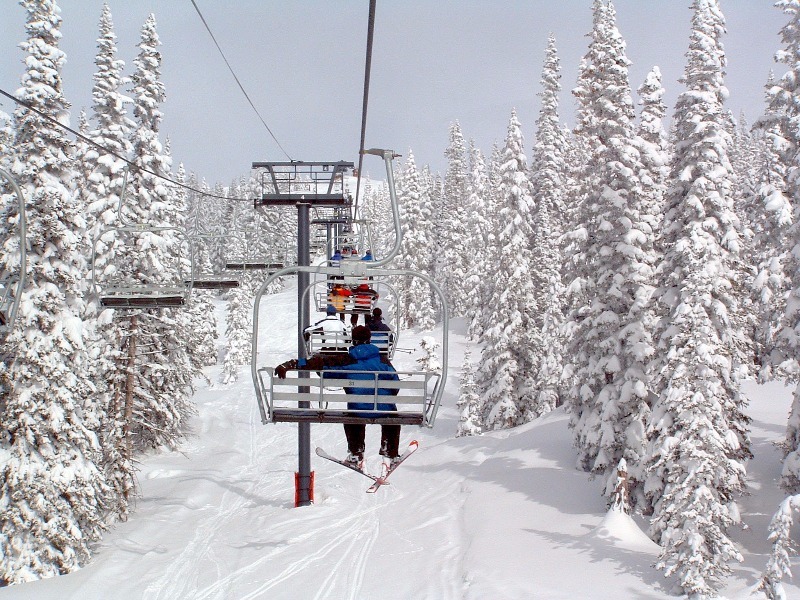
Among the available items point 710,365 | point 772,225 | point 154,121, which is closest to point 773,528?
point 710,365

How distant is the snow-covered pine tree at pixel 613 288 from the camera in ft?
76.3

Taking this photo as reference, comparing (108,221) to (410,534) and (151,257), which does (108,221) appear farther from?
(410,534)

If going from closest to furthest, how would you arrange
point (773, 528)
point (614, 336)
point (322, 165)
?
point (773, 528), point (322, 165), point (614, 336)

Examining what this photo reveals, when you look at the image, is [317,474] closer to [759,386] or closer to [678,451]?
[678,451]

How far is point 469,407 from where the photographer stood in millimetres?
40281

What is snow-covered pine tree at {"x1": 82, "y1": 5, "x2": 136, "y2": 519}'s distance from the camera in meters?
24.2

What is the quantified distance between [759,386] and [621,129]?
77.7ft

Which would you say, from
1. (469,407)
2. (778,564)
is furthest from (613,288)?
(469,407)

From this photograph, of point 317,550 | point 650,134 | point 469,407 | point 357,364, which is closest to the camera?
point 357,364

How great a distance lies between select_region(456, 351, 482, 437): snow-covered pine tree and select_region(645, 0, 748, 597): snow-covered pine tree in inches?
740

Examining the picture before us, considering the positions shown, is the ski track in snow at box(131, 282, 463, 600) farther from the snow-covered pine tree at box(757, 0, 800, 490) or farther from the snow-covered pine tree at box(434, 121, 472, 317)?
the snow-covered pine tree at box(434, 121, 472, 317)

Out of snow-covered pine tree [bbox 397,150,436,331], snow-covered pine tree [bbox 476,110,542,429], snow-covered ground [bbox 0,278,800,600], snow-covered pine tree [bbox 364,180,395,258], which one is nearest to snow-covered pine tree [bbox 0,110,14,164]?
snow-covered ground [bbox 0,278,800,600]

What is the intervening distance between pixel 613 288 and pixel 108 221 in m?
18.3

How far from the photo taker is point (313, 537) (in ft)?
65.9
